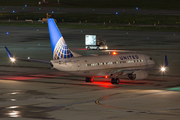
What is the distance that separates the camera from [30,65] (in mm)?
71125

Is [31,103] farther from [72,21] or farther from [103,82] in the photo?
[72,21]

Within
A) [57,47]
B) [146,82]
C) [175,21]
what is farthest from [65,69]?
[175,21]

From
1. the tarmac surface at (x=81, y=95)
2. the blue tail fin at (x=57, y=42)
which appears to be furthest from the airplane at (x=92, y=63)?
the tarmac surface at (x=81, y=95)

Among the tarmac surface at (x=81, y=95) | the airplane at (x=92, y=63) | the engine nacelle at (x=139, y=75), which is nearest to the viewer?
the tarmac surface at (x=81, y=95)

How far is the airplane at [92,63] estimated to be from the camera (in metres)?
46.5

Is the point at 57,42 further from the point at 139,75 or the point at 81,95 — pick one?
the point at 139,75

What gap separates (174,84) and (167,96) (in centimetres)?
933

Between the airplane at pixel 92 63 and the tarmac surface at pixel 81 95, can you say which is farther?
the airplane at pixel 92 63

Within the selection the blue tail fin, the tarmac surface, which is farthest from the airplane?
the tarmac surface

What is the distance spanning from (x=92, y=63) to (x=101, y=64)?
5.49 ft

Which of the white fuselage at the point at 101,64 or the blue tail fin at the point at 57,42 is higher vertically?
the blue tail fin at the point at 57,42

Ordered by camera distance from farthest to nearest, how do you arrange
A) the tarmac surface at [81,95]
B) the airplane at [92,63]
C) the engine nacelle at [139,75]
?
the engine nacelle at [139,75]
the airplane at [92,63]
the tarmac surface at [81,95]

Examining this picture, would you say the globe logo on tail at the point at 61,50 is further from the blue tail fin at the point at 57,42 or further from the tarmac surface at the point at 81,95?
the tarmac surface at the point at 81,95

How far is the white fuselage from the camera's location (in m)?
46.5
